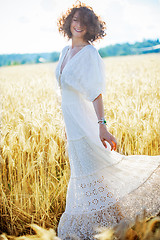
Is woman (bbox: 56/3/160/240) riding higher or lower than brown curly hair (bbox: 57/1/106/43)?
lower

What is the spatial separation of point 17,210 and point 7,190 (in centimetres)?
29

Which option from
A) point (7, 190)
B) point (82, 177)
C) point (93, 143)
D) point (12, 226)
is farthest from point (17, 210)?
point (93, 143)

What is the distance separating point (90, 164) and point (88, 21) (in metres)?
0.81

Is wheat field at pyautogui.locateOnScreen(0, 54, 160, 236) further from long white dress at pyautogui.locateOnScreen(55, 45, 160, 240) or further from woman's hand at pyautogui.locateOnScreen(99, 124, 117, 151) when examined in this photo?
woman's hand at pyautogui.locateOnScreen(99, 124, 117, 151)

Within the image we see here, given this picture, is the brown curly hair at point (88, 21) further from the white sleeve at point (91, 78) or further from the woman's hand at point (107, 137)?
the woman's hand at point (107, 137)

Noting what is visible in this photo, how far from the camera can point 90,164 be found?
1322mm

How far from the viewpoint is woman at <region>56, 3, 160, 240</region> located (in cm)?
129

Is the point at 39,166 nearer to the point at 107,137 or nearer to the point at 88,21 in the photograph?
the point at 107,137

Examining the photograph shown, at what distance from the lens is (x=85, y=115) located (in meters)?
1.38

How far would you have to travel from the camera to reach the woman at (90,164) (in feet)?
4.22

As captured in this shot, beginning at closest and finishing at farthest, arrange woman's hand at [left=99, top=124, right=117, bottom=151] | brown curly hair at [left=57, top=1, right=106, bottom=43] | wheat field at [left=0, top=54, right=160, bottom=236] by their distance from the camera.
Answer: woman's hand at [left=99, top=124, right=117, bottom=151], brown curly hair at [left=57, top=1, right=106, bottom=43], wheat field at [left=0, top=54, right=160, bottom=236]

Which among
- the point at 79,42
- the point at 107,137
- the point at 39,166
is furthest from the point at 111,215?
the point at 79,42

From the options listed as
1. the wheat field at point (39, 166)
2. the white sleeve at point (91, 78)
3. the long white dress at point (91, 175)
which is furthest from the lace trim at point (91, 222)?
the white sleeve at point (91, 78)

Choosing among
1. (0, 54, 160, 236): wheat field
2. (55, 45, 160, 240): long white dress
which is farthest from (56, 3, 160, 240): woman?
(0, 54, 160, 236): wheat field
